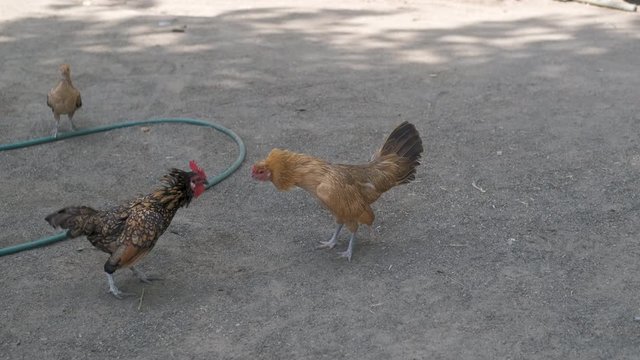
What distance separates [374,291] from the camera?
16.8 ft

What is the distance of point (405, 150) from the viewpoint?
578 centimetres

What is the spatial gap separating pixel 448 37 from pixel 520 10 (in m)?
1.90

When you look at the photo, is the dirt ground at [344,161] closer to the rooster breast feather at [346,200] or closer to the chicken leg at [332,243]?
the chicken leg at [332,243]

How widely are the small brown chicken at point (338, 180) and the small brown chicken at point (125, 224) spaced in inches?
25.0

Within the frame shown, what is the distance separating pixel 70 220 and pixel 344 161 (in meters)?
2.81

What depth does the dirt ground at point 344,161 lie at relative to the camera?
4.77 metres

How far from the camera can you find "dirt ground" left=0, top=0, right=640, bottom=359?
4.77 m

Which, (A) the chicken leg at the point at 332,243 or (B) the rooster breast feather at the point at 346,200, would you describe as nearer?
(B) the rooster breast feather at the point at 346,200

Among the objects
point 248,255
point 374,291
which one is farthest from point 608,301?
point 248,255

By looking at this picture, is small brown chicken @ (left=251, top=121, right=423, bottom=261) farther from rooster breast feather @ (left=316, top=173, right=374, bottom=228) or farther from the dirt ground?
the dirt ground

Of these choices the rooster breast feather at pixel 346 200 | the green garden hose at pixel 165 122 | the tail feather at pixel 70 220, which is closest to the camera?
the tail feather at pixel 70 220

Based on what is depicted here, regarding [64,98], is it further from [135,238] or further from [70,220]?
[135,238]

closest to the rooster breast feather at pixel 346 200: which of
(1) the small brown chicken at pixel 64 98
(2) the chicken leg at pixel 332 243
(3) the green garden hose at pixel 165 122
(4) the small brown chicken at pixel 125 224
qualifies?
(2) the chicken leg at pixel 332 243

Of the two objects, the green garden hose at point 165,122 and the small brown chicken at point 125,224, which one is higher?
the small brown chicken at point 125,224
